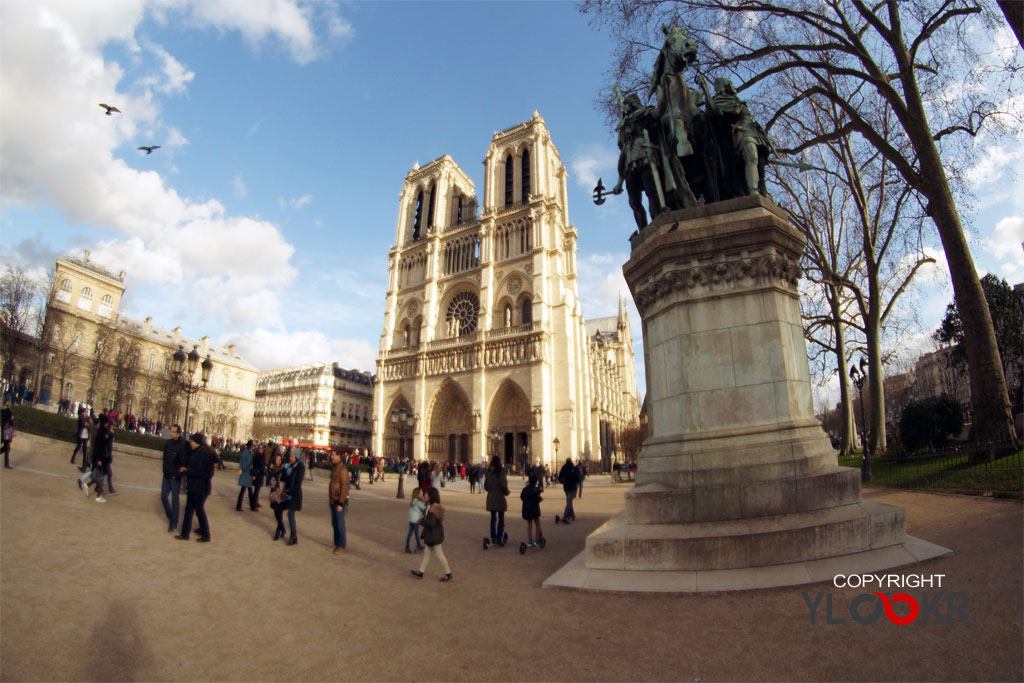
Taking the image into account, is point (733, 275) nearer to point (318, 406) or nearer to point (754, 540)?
point (754, 540)

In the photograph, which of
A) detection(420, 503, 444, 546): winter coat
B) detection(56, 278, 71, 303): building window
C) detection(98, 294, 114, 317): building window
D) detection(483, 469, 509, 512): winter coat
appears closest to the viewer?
detection(420, 503, 444, 546): winter coat

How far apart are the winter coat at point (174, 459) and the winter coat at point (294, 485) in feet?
4.46

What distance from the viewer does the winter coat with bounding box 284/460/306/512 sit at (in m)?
7.16

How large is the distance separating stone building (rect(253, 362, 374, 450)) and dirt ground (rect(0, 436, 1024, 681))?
197ft

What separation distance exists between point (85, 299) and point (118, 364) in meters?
15.4

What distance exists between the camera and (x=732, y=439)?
4.98 meters

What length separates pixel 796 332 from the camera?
18.2 feet

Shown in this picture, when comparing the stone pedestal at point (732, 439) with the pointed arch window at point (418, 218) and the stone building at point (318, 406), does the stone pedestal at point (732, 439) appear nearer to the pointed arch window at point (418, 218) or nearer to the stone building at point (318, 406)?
the pointed arch window at point (418, 218)

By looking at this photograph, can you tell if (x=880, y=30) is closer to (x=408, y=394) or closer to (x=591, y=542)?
(x=591, y=542)

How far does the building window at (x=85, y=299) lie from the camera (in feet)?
147

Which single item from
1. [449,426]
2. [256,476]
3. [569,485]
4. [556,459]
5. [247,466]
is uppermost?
[449,426]

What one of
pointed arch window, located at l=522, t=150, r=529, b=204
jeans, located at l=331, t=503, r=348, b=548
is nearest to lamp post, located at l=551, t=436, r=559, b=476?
pointed arch window, located at l=522, t=150, r=529, b=204

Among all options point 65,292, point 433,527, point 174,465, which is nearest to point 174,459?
point 174,465

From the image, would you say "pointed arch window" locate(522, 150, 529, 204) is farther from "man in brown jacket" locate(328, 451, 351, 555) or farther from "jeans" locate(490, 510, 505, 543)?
"man in brown jacket" locate(328, 451, 351, 555)
